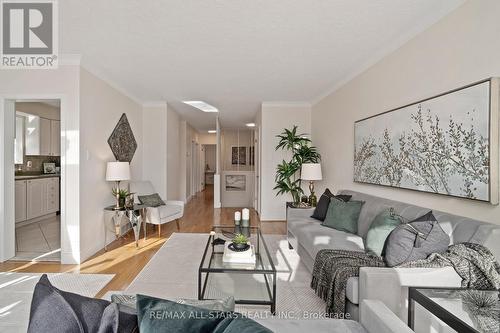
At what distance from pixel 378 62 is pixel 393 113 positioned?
77cm

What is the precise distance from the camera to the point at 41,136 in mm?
5758

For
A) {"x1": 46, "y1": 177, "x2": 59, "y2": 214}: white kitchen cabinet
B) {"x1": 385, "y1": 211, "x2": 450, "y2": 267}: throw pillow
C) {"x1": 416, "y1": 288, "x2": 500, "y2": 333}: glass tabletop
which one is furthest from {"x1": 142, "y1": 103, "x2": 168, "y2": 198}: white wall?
{"x1": 416, "y1": 288, "x2": 500, "y2": 333}: glass tabletop

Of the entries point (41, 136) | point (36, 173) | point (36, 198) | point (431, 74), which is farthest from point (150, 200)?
point (431, 74)

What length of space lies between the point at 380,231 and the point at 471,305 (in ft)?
3.46

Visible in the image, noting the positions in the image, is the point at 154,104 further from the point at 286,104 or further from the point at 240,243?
the point at 240,243

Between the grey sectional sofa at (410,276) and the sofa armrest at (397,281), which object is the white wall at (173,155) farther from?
the sofa armrest at (397,281)

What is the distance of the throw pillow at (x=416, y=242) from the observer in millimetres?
1817

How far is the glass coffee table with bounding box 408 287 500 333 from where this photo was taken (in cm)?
108

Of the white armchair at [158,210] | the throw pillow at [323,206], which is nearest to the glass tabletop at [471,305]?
the throw pillow at [323,206]

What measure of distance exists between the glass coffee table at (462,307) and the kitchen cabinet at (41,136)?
705 centimetres

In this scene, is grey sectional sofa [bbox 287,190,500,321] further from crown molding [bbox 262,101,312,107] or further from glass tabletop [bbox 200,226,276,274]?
crown molding [bbox 262,101,312,107]

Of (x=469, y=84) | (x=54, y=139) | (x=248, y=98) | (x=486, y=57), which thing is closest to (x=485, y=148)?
(x=469, y=84)

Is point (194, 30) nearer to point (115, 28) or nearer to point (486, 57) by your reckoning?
point (115, 28)

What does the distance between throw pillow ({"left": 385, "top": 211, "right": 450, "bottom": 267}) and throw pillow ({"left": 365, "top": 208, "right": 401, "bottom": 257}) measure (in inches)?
11.3
